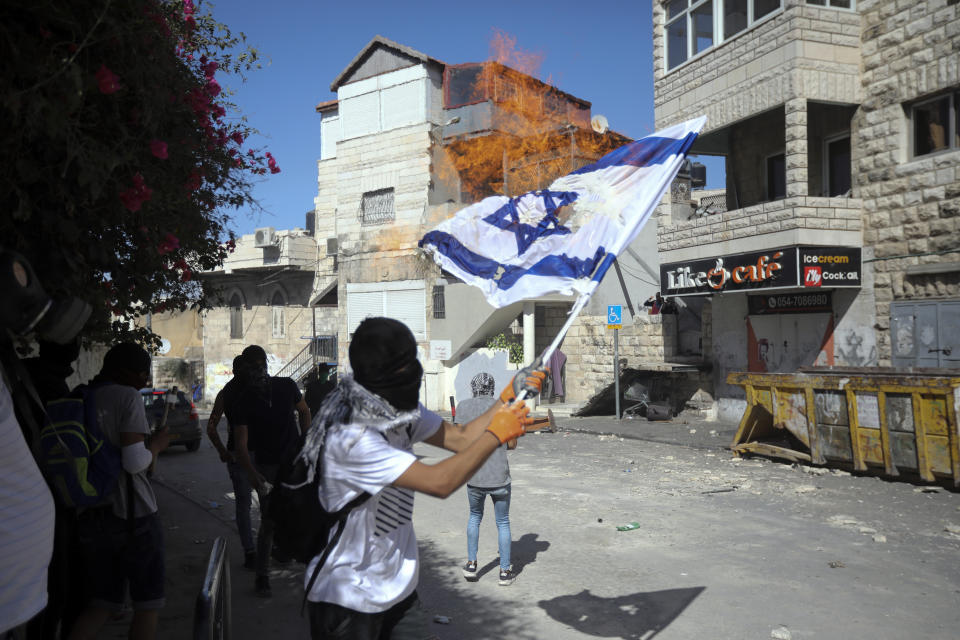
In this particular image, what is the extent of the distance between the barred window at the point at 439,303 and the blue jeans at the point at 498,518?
1948 centimetres

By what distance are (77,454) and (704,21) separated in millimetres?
16025

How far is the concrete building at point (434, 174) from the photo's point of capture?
25.3m

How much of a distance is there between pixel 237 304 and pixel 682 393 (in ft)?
83.5

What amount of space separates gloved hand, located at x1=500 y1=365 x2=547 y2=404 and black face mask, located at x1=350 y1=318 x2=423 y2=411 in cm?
50

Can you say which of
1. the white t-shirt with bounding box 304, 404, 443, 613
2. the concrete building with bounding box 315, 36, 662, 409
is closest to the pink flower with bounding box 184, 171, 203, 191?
the white t-shirt with bounding box 304, 404, 443, 613

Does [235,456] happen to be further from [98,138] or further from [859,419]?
[859,419]

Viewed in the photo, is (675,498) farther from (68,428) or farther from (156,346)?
(68,428)

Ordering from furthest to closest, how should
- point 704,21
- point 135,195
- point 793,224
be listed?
point 704,21 → point 793,224 → point 135,195

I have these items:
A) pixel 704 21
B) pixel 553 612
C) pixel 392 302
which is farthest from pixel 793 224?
pixel 392 302

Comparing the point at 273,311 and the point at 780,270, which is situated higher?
the point at 273,311

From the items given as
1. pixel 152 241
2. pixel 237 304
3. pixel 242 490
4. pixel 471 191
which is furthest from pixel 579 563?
pixel 237 304

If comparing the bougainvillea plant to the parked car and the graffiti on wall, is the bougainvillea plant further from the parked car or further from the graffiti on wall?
the graffiti on wall

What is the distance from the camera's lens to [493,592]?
589 cm

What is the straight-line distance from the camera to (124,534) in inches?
148
